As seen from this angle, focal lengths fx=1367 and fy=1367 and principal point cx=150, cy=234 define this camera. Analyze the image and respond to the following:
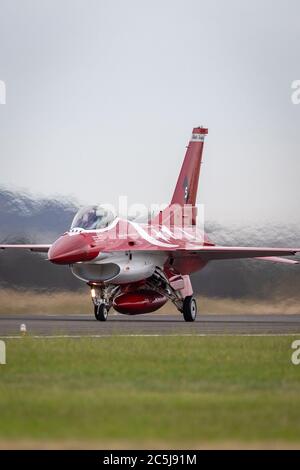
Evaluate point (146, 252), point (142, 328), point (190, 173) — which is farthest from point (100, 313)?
point (190, 173)

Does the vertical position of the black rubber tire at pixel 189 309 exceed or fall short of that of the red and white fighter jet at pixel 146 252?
it falls short

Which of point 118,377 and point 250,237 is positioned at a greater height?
point 118,377

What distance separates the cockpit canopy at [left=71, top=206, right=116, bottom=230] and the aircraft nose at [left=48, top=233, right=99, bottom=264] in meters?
0.47

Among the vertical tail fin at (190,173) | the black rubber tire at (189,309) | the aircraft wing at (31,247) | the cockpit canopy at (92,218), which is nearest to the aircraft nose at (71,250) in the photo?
the cockpit canopy at (92,218)

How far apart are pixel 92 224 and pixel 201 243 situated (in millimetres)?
5656

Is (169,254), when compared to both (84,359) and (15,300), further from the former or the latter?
(84,359)

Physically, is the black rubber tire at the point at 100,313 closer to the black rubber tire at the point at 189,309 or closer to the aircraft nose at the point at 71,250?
the aircraft nose at the point at 71,250

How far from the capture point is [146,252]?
3997 centimetres

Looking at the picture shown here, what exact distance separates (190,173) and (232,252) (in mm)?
5046

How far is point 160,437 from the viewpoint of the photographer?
1383 cm

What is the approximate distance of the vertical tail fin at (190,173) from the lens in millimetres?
43750

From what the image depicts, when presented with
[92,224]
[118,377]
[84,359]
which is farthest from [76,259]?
[118,377]

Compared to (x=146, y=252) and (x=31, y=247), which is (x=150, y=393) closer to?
(x=146, y=252)
